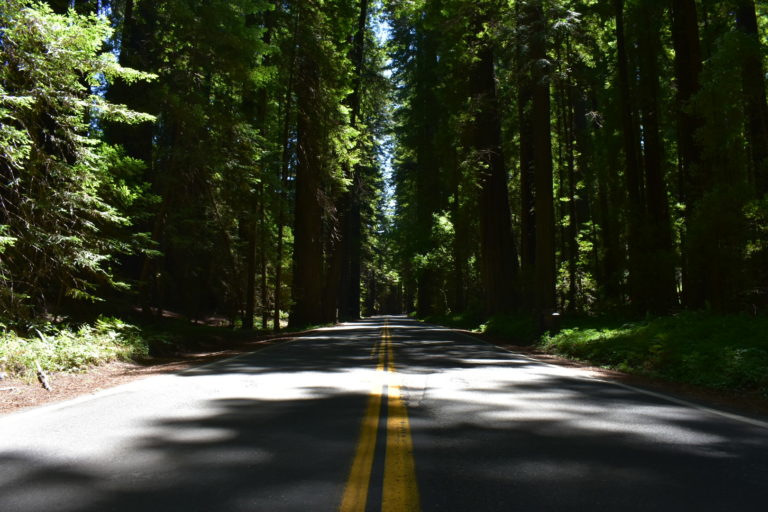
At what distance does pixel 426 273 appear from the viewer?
41.7 m

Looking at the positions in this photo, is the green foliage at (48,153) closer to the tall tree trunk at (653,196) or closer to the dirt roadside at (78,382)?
the dirt roadside at (78,382)

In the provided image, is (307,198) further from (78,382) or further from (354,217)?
(78,382)

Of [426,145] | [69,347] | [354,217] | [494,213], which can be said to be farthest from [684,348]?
[354,217]

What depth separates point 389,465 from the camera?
3.92 meters

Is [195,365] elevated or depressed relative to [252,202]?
depressed

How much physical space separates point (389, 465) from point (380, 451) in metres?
0.38

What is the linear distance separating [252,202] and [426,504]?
18.3 metres

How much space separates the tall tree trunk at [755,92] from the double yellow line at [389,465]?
10.8 metres

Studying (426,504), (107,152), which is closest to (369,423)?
(426,504)

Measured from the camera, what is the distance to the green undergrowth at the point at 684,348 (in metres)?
7.93

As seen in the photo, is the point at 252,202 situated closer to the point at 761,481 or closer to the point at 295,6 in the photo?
the point at 295,6

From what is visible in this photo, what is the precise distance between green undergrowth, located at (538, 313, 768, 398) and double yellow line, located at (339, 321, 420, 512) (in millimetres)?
5026

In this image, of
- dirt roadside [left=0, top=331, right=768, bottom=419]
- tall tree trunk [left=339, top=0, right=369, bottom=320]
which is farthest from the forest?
dirt roadside [left=0, top=331, right=768, bottom=419]

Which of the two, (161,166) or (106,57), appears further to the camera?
(161,166)
